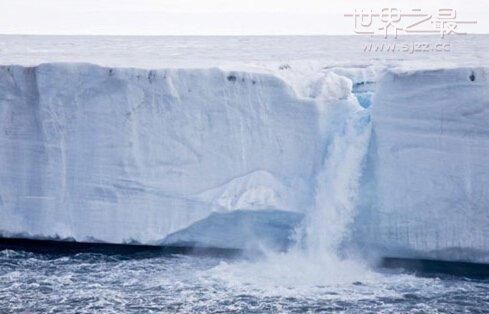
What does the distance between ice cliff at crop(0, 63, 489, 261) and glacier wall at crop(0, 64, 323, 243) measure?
12 mm

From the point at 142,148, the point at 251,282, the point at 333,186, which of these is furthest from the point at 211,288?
the point at 142,148

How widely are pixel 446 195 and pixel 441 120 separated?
0.70 m

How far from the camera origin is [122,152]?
740 centimetres

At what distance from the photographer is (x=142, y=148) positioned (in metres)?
7.39

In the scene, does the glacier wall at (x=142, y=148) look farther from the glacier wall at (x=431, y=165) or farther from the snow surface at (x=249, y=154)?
the glacier wall at (x=431, y=165)

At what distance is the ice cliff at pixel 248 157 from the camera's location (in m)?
6.85

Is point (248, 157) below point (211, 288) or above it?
above

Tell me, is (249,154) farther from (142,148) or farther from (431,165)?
(431,165)

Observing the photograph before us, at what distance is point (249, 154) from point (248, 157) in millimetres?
31

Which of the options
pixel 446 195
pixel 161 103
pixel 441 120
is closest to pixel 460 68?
pixel 441 120

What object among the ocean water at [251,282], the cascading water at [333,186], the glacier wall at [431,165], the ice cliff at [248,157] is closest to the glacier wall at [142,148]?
the ice cliff at [248,157]

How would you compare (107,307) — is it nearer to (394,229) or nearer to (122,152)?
(122,152)

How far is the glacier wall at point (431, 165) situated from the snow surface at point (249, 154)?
0.01m

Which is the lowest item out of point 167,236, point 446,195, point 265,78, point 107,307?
point 107,307
